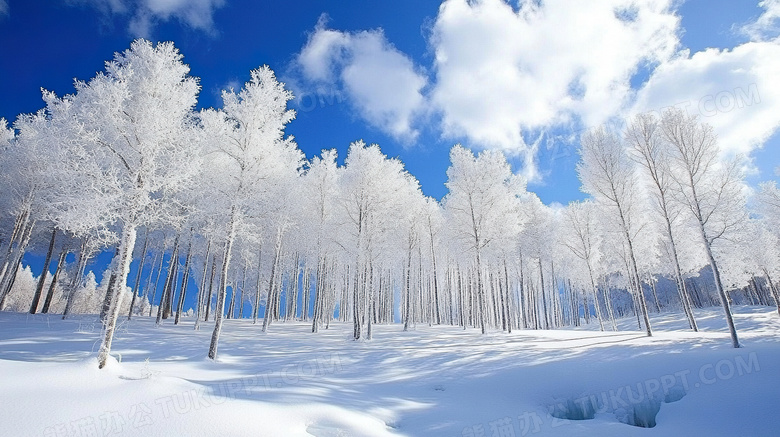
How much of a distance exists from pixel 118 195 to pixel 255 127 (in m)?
6.07

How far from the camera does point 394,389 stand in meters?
9.46

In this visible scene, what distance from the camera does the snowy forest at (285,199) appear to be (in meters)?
9.54

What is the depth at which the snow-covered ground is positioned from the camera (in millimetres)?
5355

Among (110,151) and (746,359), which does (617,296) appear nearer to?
(746,359)

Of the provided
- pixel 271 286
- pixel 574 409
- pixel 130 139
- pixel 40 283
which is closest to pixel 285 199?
pixel 271 286

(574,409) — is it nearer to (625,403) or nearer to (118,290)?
(625,403)

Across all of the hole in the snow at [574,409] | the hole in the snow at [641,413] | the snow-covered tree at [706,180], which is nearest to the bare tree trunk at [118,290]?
the hole in the snow at [574,409]

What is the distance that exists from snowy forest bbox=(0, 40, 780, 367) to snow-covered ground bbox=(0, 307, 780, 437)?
205cm

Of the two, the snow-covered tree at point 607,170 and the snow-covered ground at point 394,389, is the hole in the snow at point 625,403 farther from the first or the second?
the snow-covered tree at point 607,170

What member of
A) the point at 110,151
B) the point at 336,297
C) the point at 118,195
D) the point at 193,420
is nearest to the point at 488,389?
the point at 193,420

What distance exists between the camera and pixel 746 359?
372 inches

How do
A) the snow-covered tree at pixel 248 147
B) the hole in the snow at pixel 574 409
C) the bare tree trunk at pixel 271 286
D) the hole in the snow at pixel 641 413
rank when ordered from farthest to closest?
the bare tree trunk at pixel 271 286 < the snow-covered tree at pixel 248 147 < the hole in the snow at pixel 574 409 < the hole in the snow at pixel 641 413

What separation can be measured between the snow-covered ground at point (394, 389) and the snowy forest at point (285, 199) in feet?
6.72

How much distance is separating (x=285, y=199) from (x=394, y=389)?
45.2 ft
